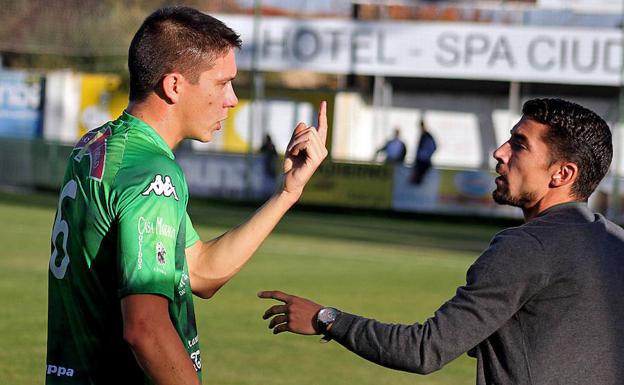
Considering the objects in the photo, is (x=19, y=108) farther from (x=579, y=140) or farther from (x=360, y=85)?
(x=579, y=140)

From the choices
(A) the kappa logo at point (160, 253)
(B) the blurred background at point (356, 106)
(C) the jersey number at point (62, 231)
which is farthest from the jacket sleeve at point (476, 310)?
(B) the blurred background at point (356, 106)

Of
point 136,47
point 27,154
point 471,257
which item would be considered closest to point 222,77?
point 136,47

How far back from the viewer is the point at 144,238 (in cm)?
390

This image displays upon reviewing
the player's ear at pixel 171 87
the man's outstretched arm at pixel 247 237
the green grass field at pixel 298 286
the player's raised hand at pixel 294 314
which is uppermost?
the player's ear at pixel 171 87

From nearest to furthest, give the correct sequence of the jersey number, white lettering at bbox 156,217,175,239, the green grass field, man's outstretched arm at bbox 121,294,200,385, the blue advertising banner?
man's outstretched arm at bbox 121,294,200,385
white lettering at bbox 156,217,175,239
the jersey number
the green grass field
the blue advertising banner

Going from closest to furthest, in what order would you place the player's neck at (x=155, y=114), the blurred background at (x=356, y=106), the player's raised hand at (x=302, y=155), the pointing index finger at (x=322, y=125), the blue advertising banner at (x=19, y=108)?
the player's neck at (x=155, y=114), the player's raised hand at (x=302, y=155), the pointing index finger at (x=322, y=125), the blurred background at (x=356, y=106), the blue advertising banner at (x=19, y=108)

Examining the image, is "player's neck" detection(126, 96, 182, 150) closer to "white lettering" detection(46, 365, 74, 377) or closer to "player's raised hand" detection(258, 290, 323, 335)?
"player's raised hand" detection(258, 290, 323, 335)

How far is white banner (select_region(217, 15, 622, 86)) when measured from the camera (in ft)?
112

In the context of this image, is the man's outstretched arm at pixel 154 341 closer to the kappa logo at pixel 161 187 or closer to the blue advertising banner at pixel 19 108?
the kappa logo at pixel 161 187

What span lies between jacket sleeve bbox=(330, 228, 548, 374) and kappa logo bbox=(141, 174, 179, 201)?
2.75 ft

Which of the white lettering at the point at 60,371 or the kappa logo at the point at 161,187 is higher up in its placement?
the kappa logo at the point at 161,187

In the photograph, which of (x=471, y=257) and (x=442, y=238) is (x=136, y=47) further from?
(x=442, y=238)

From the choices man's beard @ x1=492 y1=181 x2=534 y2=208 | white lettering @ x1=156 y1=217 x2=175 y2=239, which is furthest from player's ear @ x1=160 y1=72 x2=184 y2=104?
man's beard @ x1=492 y1=181 x2=534 y2=208

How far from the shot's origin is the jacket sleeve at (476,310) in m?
4.26
